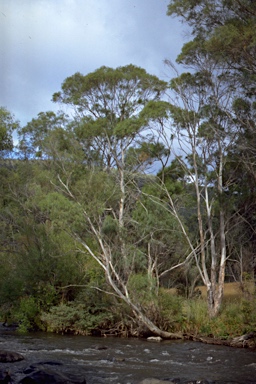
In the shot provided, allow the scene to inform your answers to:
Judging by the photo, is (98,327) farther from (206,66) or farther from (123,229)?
(206,66)

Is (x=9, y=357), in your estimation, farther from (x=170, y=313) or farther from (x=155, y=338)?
(x=170, y=313)

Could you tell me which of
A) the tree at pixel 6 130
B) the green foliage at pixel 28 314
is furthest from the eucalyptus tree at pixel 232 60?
the tree at pixel 6 130

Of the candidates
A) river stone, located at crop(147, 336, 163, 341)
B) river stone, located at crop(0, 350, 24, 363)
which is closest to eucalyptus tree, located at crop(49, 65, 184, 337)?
river stone, located at crop(147, 336, 163, 341)

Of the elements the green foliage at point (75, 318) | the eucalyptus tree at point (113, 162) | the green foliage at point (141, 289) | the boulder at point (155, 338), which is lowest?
the boulder at point (155, 338)

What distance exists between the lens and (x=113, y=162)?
30.8 meters

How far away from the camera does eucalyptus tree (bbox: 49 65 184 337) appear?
21844 millimetres

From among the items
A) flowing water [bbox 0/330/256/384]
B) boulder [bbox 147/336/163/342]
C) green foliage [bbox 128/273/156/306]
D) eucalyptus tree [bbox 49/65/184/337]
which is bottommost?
flowing water [bbox 0/330/256/384]

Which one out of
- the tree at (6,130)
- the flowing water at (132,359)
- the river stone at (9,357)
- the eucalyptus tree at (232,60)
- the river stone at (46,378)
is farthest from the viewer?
the tree at (6,130)

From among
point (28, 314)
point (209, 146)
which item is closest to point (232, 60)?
point (209, 146)

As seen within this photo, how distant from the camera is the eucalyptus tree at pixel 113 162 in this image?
71.7 feet

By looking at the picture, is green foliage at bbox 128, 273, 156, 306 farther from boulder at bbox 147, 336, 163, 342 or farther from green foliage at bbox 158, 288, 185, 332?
boulder at bbox 147, 336, 163, 342

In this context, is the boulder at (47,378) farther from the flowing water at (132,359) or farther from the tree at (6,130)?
the tree at (6,130)

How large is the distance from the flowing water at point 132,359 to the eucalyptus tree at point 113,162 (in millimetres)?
2400

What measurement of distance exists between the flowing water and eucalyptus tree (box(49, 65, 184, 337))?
2400 mm
